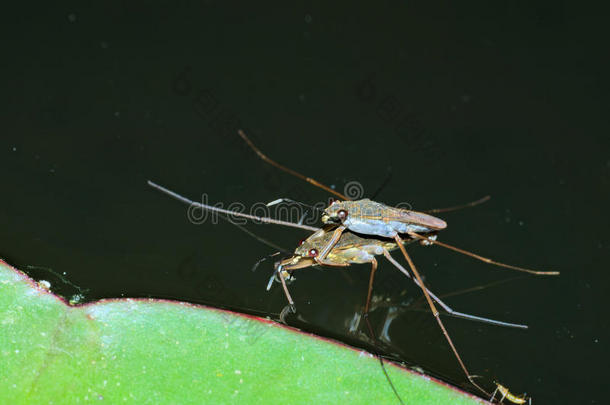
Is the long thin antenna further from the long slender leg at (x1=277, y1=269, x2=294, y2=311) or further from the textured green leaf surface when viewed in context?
the textured green leaf surface

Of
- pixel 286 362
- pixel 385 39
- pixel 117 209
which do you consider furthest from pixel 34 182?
pixel 385 39

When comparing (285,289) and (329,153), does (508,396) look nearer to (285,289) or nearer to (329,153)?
→ (285,289)

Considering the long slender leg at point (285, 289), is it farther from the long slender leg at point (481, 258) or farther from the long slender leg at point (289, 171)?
the long slender leg at point (481, 258)

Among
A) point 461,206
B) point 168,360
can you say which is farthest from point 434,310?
point 168,360

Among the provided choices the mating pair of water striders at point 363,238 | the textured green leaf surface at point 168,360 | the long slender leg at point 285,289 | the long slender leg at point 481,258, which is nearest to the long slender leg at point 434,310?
the mating pair of water striders at point 363,238

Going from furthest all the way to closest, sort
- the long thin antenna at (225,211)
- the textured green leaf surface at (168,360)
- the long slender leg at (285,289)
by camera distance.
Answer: the long thin antenna at (225,211) → the long slender leg at (285,289) → the textured green leaf surface at (168,360)

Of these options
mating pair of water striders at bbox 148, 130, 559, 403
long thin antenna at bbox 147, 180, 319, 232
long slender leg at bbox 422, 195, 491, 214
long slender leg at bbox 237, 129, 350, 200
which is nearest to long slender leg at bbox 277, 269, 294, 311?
mating pair of water striders at bbox 148, 130, 559, 403

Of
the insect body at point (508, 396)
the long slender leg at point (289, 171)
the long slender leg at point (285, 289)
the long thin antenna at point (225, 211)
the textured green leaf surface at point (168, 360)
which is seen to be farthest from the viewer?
the long slender leg at point (289, 171)
